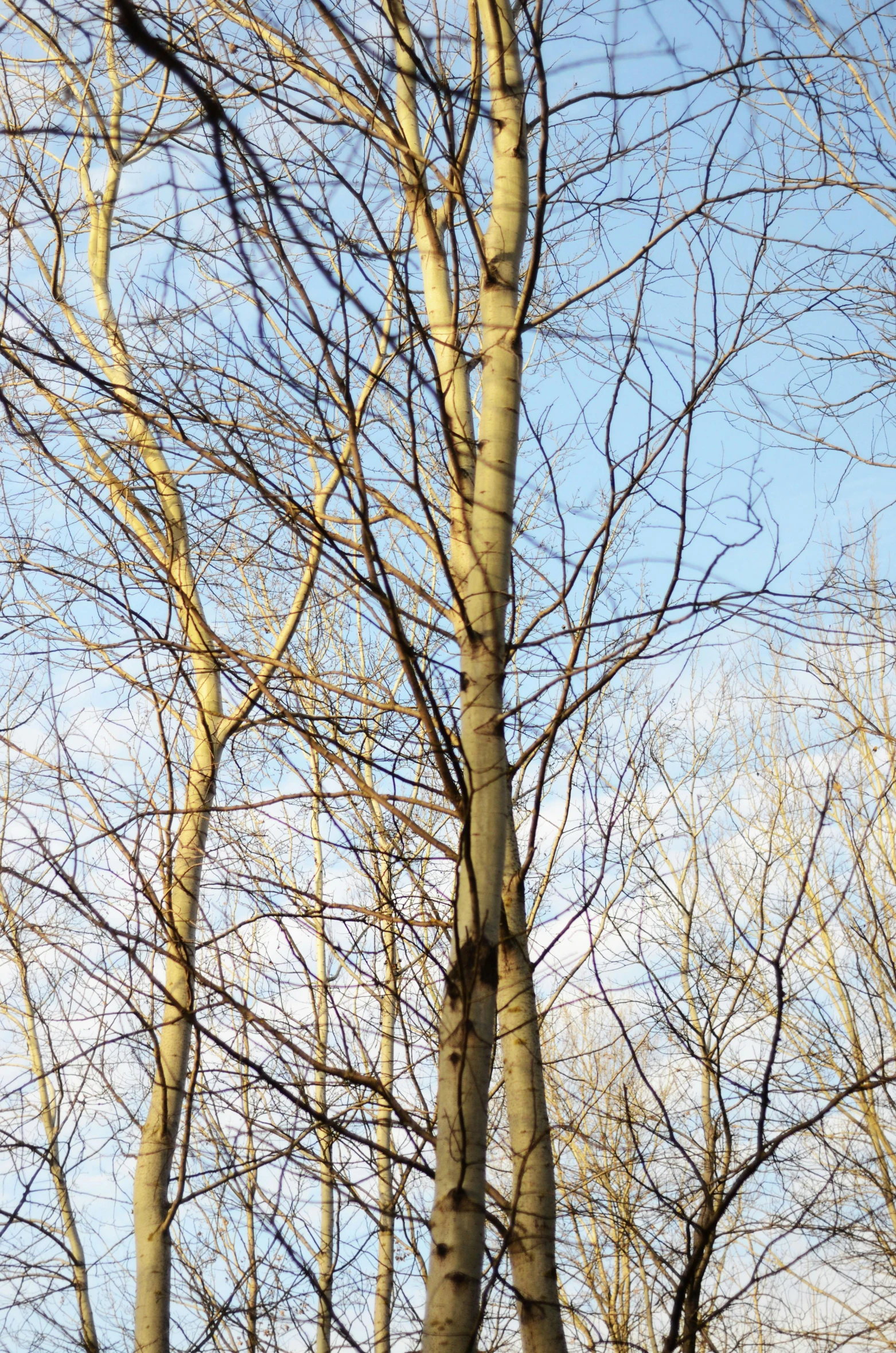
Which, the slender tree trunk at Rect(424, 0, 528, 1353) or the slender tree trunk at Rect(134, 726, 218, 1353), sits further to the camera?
the slender tree trunk at Rect(134, 726, 218, 1353)

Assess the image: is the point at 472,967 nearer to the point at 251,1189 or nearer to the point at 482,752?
the point at 482,752

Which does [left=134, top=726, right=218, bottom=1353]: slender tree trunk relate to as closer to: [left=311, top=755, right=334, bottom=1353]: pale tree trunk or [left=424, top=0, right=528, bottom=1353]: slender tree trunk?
[left=311, top=755, right=334, bottom=1353]: pale tree trunk

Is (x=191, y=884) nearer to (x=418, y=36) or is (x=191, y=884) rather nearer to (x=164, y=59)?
(x=418, y=36)

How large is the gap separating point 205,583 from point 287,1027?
9.79 ft

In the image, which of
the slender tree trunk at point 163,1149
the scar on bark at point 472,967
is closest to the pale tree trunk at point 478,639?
the scar on bark at point 472,967

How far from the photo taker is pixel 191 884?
465cm

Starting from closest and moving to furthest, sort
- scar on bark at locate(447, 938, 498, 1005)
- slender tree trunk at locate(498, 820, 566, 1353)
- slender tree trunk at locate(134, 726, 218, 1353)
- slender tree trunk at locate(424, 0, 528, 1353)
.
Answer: slender tree trunk at locate(424, 0, 528, 1353) → scar on bark at locate(447, 938, 498, 1005) → slender tree trunk at locate(498, 820, 566, 1353) → slender tree trunk at locate(134, 726, 218, 1353)

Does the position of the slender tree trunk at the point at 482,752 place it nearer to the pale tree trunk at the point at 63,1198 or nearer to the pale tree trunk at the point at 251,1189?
the pale tree trunk at the point at 251,1189

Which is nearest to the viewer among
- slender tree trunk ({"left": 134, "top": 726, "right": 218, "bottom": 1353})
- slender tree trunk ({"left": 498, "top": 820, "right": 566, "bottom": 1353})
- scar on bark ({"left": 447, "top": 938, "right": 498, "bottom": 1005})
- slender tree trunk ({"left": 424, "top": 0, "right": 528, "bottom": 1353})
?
slender tree trunk ({"left": 424, "top": 0, "right": 528, "bottom": 1353})

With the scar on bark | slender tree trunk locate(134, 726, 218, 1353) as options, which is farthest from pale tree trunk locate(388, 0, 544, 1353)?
slender tree trunk locate(134, 726, 218, 1353)

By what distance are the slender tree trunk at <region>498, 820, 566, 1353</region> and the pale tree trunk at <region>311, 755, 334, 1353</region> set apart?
13.5 inches

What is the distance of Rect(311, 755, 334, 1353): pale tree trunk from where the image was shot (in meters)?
2.01

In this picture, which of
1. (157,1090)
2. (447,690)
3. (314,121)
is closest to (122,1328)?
(157,1090)

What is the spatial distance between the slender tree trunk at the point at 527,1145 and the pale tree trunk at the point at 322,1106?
0.34 metres
